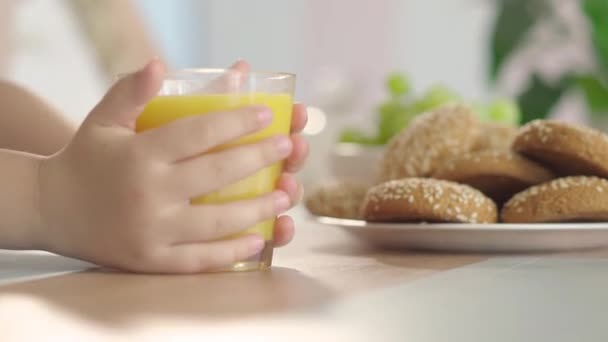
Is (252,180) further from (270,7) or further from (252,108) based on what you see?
(270,7)

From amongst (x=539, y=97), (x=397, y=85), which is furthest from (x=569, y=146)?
(x=539, y=97)

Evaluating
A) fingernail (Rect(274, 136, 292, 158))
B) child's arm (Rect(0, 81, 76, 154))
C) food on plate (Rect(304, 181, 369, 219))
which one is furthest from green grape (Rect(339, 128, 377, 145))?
fingernail (Rect(274, 136, 292, 158))

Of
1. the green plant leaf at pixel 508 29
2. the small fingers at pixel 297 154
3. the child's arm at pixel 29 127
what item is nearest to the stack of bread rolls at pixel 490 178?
the small fingers at pixel 297 154

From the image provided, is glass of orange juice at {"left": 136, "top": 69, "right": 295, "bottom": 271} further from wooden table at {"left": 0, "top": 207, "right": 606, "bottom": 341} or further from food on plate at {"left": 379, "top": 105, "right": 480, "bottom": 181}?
food on plate at {"left": 379, "top": 105, "right": 480, "bottom": 181}

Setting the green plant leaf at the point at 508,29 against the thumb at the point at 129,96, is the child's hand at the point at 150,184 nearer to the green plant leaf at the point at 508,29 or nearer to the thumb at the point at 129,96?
the thumb at the point at 129,96

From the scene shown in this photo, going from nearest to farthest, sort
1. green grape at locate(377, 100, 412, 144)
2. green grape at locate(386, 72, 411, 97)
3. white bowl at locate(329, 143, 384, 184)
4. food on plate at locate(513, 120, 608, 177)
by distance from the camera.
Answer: food on plate at locate(513, 120, 608, 177) < white bowl at locate(329, 143, 384, 184) < green grape at locate(377, 100, 412, 144) < green grape at locate(386, 72, 411, 97)

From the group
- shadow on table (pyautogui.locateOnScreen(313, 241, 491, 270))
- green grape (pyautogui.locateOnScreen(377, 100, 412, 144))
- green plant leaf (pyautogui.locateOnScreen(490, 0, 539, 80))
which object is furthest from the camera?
green plant leaf (pyautogui.locateOnScreen(490, 0, 539, 80))
